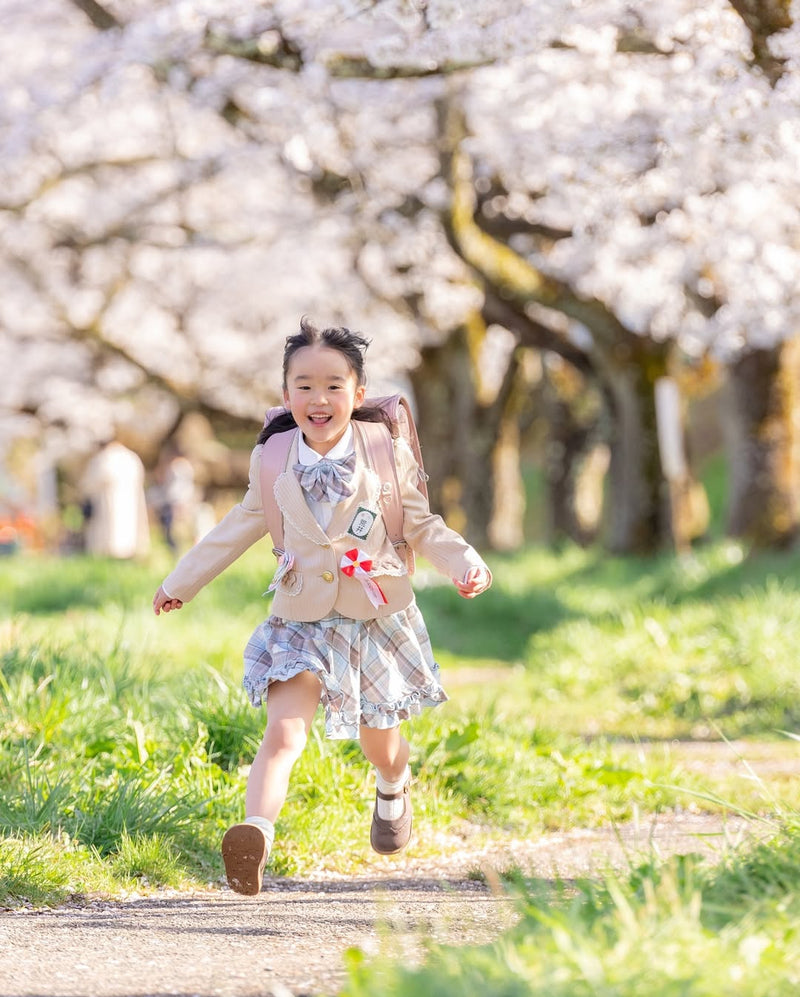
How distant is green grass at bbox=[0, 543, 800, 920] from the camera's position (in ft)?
14.6

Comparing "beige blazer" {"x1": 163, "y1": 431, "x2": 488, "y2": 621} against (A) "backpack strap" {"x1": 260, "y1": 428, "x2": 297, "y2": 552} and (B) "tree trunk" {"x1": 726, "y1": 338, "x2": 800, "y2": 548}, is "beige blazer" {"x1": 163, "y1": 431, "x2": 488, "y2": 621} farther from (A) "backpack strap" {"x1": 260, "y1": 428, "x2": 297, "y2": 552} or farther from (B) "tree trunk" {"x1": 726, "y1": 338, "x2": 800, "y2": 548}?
(B) "tree trunk" {"x1": 726, "y1": 338, "x2": 800, "y2": 548}

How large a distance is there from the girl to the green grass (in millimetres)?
701

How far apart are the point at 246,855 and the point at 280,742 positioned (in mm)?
362

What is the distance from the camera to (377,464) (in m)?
4.13

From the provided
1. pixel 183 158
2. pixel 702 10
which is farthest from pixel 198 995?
pixel 183 158

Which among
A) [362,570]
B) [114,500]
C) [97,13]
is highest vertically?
[97,13]

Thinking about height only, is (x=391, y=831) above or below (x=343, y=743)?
below

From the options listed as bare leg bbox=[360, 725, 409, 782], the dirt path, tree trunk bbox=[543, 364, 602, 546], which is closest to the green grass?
the dirt path

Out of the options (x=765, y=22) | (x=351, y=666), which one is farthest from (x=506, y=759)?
(x=765, y=22)

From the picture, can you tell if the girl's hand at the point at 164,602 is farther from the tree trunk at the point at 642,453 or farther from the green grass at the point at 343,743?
the tree trunk at the point at 642,453

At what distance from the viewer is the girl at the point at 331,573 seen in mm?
4004

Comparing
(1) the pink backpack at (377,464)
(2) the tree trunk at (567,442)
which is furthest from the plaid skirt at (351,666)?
(2) the tree trunk at (567,442)

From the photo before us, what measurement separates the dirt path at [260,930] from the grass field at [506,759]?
16cm

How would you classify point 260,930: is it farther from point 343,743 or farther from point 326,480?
point 343,743
